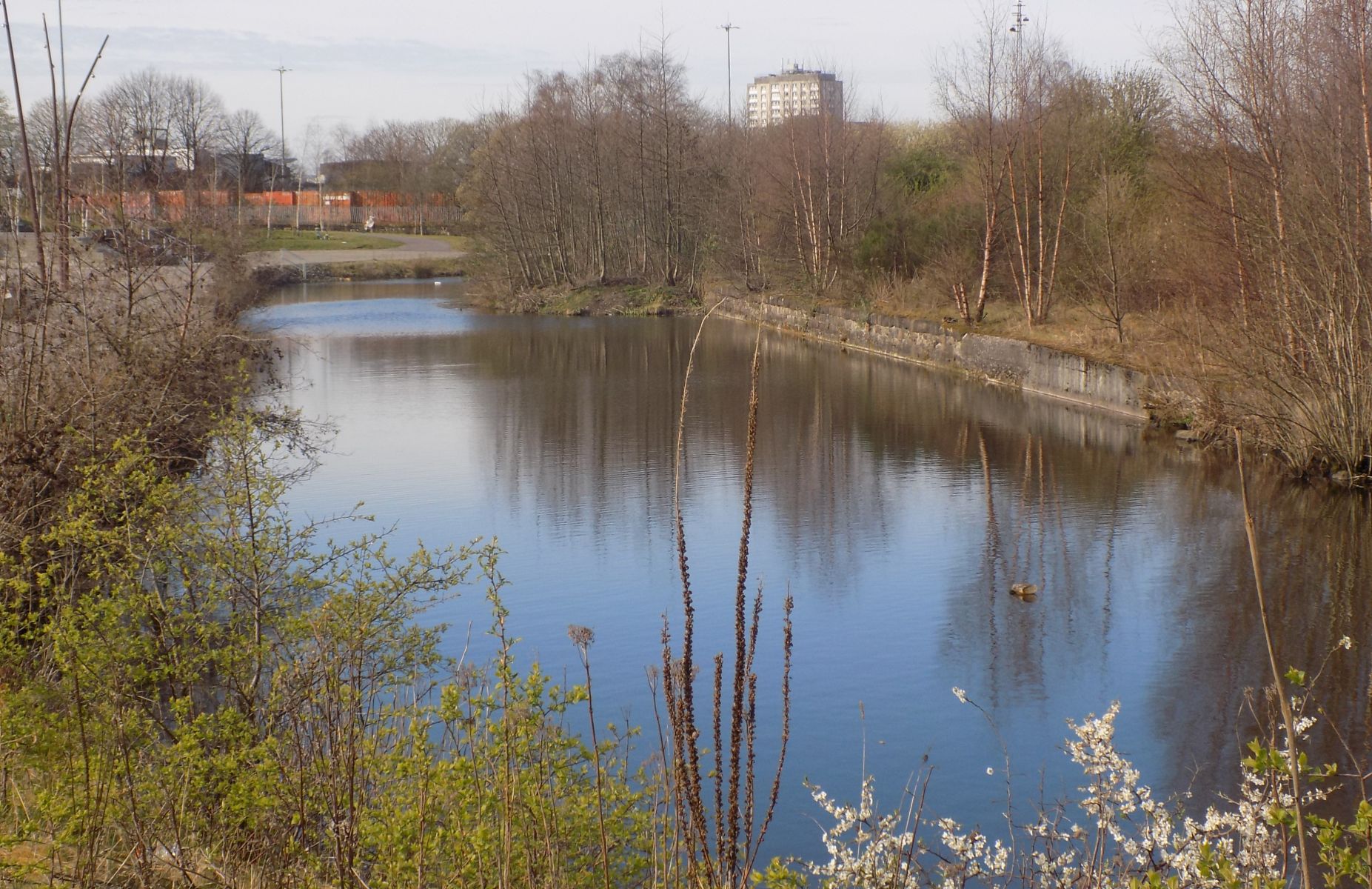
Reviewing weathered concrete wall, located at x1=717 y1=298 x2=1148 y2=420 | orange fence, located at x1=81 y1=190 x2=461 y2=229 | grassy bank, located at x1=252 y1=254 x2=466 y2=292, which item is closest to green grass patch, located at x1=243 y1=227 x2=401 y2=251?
orange fence, located at x1=81 y1=190 x2=461 y2=229

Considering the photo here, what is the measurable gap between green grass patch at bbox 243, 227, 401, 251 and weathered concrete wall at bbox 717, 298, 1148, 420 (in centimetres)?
3577

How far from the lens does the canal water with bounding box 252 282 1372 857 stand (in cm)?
746

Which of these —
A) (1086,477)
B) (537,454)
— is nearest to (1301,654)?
(1086,477)

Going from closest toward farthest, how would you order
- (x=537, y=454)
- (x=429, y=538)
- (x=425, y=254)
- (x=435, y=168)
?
(x=429, y=538) < (x=537, y=454) < (x=425, y=254) < (x=435, y=168)

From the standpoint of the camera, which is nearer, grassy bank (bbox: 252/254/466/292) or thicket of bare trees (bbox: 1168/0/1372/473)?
thicket of bare trees (bbox: 1168/0/1372/473)

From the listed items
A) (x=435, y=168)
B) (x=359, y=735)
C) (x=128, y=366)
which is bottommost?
(x=359, y=735)

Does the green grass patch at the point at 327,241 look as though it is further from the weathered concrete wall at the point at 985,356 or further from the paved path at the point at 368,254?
the weathered concrete wall at the point at 985,356

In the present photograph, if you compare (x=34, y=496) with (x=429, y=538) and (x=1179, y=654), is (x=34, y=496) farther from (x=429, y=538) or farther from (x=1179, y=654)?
(x=1179, y=654)

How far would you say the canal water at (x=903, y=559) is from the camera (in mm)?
7457

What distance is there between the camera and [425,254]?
196 feet

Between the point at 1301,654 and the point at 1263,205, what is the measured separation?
7.44 m

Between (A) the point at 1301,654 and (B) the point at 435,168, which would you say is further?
(B) the point at 435,168

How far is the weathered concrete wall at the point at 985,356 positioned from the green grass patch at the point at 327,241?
3577 cm

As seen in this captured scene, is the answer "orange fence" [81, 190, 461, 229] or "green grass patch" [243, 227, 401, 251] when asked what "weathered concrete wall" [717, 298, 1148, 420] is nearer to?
"green grass patch" [243, 227, 401, 251]
